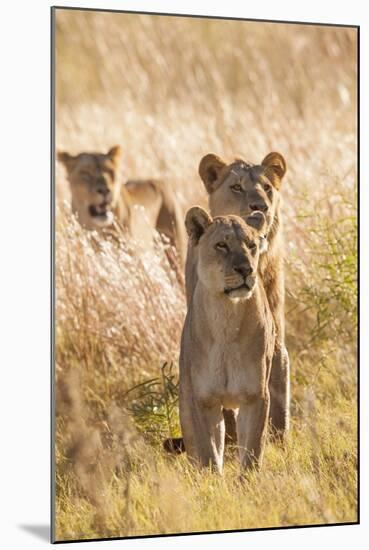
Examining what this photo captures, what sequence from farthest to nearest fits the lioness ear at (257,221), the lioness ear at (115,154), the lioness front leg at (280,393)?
the lioness ear at (115,154) → the lioness front leg at (280,393) → the lioness ear at (257,221)

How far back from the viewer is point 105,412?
7.27 meters

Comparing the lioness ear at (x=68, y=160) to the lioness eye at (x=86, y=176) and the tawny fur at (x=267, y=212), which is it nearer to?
the lioness eye at (x=86, y=176)

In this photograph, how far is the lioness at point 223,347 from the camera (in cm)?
573

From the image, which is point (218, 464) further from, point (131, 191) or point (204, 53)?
point (204, 53)

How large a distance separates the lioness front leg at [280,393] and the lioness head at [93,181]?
125 inches

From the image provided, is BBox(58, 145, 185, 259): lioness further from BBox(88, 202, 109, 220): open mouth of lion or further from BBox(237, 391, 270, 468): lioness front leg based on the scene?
BBox(237, 391, 270, 468): lioness front leg

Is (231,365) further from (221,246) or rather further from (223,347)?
(221,246)

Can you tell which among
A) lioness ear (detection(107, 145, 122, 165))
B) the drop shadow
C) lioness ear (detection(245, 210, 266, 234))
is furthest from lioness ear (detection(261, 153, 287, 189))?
lioness ear (detection(107, 145, 122, 165))

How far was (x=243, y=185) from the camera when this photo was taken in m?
6.38

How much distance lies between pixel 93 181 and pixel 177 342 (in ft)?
7.26

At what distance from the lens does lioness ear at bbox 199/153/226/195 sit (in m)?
6.52

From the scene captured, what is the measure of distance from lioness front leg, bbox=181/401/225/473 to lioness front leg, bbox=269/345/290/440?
50 centimetres

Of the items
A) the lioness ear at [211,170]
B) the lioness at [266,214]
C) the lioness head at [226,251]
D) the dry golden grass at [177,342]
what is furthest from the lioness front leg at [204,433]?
the lioness ear at [211,170]

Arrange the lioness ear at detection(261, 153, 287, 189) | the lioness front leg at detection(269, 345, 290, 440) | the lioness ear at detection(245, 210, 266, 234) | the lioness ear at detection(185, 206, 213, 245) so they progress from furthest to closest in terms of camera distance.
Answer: the lioness ear at detection(261, 153, 287, 189), the lioness front leg at detection(269, 345, 290, 440), the lioness ear at detection(245, 210, 266, 234), the lioness ear at detection(185, 206, 213, 245)
